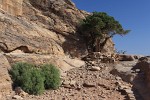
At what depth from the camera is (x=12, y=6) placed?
17688mm

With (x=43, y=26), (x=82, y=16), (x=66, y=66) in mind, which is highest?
(x=82, y=16)

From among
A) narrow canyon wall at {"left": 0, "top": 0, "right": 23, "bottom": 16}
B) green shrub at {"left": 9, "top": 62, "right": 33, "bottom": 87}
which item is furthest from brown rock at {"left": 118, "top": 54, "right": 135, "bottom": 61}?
green shrub at {"left": 9, "top": 62, "right": 33, "bottom": 87}

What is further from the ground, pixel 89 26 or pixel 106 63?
pixel 89 26

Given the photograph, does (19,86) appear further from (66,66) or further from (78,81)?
(66,66)

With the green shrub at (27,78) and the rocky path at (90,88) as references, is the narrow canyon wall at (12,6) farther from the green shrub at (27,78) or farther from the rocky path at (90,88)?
the green shrub at (27,78)

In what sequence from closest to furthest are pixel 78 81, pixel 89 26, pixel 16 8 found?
pixel 78 81, pixel 16 8, pixel 89 26

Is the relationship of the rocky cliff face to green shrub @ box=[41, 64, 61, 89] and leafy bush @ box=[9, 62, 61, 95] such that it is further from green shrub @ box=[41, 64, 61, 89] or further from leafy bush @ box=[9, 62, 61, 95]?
green shrub @ box=[41, 64, 61, 89]

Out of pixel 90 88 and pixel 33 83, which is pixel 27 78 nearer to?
pixel 33 83

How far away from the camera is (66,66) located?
1664 cm

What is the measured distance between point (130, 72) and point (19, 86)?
672 cm

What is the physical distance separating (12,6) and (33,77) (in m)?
6.86

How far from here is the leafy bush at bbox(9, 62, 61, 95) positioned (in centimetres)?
1211

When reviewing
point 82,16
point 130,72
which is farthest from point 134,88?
point 82,16

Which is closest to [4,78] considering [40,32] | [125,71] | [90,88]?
[90,88]
